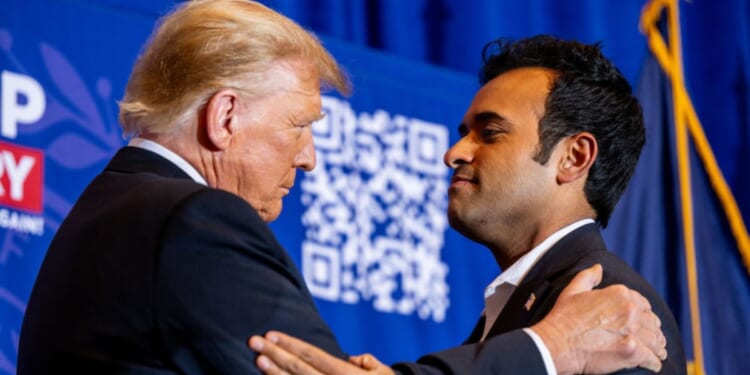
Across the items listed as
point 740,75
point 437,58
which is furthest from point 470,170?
Answer: point 740,75

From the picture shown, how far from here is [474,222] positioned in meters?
2.52

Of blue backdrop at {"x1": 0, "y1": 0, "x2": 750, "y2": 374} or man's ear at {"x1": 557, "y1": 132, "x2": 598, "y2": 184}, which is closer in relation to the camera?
man's ear at {"x1": 557, "y1": 132, "x2": 598, "y2": 184}

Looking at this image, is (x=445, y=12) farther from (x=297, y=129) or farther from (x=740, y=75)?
(x=297, y=129)

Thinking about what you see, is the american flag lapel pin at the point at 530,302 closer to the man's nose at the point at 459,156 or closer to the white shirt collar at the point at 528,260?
the white shirt collar at the point at 528,260

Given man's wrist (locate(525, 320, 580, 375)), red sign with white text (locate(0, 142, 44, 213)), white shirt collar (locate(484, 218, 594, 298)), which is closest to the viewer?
man's wrist (locate(525, 320, 580, 375))

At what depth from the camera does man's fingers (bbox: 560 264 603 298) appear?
80.7 inches

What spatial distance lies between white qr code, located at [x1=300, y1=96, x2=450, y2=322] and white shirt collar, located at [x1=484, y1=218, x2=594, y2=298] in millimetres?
1016

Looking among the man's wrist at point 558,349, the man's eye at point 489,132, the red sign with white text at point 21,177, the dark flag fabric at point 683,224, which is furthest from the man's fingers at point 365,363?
the dark flag fabric at point 683,224

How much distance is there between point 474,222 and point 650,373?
588mm

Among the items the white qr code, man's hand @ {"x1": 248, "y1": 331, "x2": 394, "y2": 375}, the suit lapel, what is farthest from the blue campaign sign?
man's hand @ {"x1": 248, "y1": 331, "x2": 394, "y2": 375}

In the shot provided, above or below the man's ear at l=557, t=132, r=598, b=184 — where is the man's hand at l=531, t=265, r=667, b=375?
below

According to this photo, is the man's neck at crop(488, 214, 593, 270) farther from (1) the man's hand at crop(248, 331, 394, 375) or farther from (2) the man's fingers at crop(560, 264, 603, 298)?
(1) the man's hand at crop(248, 331, 394, 375)

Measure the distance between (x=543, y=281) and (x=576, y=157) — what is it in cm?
38

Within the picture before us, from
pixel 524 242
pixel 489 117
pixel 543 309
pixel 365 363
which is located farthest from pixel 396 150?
pixel 365 363
